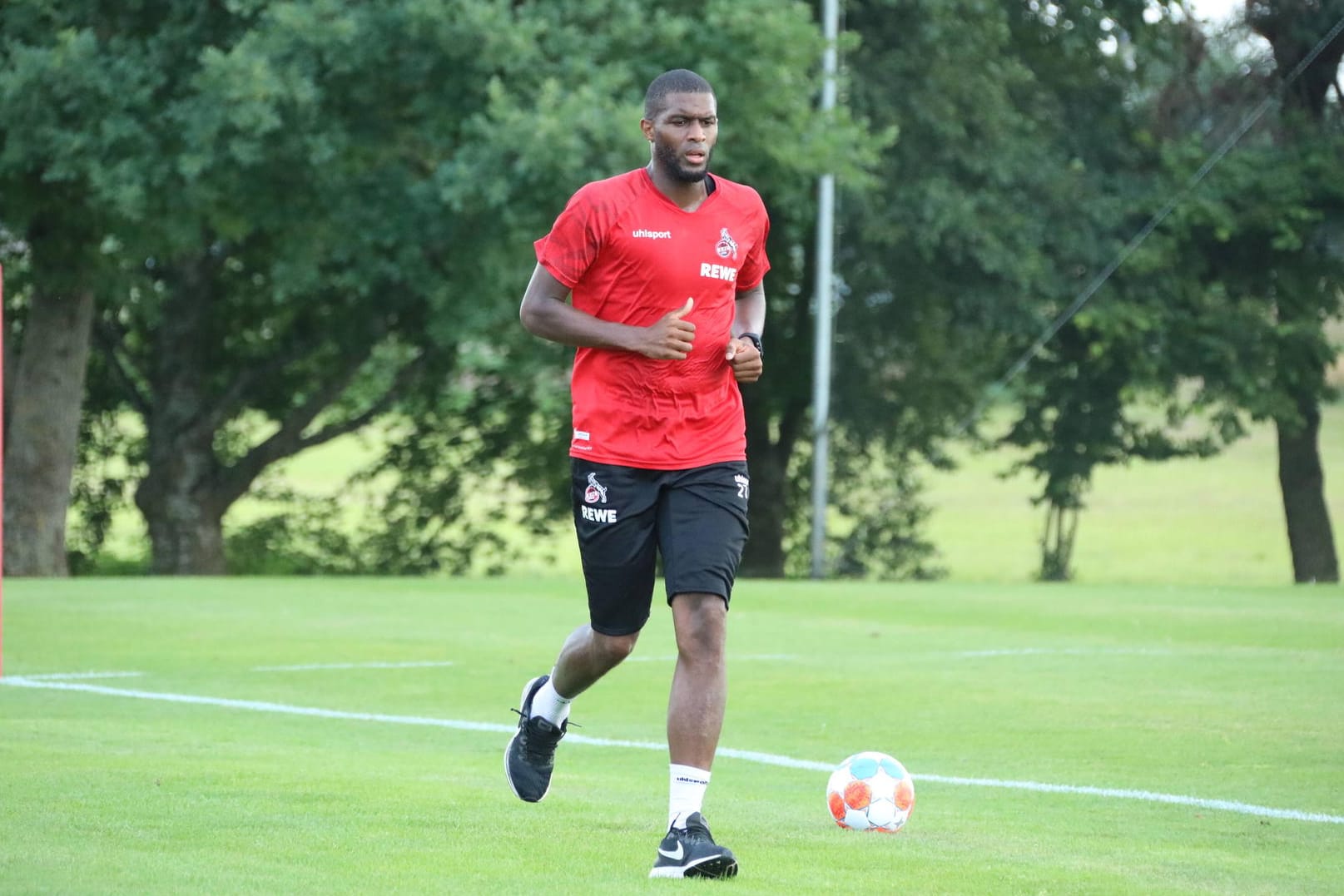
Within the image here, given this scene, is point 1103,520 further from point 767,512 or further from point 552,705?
point 552,705

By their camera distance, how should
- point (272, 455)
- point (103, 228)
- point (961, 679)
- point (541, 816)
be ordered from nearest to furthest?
point (541, 816) < point (961, 679) < point (103, 228) < point (272, 455)

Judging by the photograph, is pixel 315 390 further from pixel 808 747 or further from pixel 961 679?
pixel 808 747

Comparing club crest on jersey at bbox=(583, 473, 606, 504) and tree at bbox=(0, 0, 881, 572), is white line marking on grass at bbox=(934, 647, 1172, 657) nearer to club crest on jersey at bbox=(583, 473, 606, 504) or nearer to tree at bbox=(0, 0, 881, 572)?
club crest on jersey at bbox=(583, 473, 606, 504)

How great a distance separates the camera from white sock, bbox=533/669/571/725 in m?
6.82

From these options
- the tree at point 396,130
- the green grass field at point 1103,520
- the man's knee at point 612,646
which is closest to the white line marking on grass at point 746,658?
the man's knee at point 612,646

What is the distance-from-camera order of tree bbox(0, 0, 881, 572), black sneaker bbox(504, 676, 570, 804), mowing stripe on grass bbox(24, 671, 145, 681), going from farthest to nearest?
1. tree bbox(0, 0, 881, 572)
2. mowing stripe on grass bbox(24, 671, 145, 681)
3. black sneaker bbox(504, 676, 570, 804)

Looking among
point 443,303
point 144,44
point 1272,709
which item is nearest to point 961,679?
point 1272,709

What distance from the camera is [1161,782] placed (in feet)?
25.5

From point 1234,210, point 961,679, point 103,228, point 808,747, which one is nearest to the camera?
point 808,747

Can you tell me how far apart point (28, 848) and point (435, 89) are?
16511 mm

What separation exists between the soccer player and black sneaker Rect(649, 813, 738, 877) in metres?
0.56

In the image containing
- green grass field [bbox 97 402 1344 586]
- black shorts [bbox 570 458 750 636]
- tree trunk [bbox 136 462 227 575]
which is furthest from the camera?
green grass field [bbox 97 402 1344 586]

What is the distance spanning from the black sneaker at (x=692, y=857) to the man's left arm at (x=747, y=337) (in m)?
1.38

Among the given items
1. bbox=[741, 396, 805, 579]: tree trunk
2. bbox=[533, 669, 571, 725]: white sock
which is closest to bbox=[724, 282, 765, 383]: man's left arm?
bbox=[533, 669, 571, 725]: white sock
